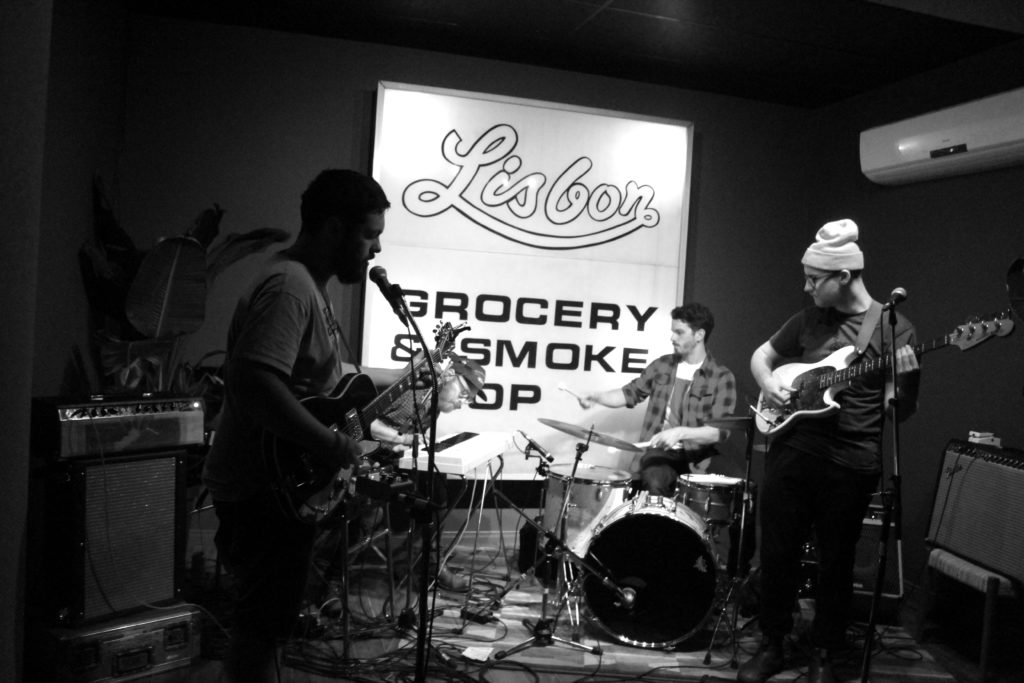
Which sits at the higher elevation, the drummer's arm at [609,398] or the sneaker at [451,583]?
the drummer's arm at [609,398]

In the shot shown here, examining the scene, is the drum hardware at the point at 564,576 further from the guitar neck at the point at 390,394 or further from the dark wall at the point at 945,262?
the dark wall at the point at 945,262

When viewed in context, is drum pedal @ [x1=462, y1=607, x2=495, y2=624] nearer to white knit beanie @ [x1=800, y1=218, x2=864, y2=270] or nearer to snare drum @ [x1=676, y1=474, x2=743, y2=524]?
snare drum @ [x1=676, y1=474, x2=743, y2=524]

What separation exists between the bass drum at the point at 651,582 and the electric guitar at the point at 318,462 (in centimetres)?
165

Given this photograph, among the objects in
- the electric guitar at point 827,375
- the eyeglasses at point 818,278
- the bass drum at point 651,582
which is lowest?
the bass drum at point 651,582

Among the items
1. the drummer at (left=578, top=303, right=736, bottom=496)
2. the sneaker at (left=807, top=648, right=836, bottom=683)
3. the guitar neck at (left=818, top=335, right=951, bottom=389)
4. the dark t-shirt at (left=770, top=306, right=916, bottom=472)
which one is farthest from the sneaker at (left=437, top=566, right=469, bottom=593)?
the guitar neck at (left=818, top=335, right=951, bottom=389)

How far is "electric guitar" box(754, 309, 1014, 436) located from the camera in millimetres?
2932

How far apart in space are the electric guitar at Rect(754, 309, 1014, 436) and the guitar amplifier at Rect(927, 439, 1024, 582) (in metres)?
0.88

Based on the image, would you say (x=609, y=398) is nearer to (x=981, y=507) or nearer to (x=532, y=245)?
(x=532, y=245)

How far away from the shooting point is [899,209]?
189 inches

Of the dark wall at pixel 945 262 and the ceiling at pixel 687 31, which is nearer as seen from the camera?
the ceiling at pixel 687 31

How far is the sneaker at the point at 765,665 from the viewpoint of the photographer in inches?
132

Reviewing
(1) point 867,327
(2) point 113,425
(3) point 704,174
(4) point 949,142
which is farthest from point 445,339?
(3) point 704,174

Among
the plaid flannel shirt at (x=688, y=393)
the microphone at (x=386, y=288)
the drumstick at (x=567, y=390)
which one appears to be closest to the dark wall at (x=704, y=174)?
the plaid flannel shirt at (x=688, y=393)

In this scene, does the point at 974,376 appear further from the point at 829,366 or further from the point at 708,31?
the point at 708,31
